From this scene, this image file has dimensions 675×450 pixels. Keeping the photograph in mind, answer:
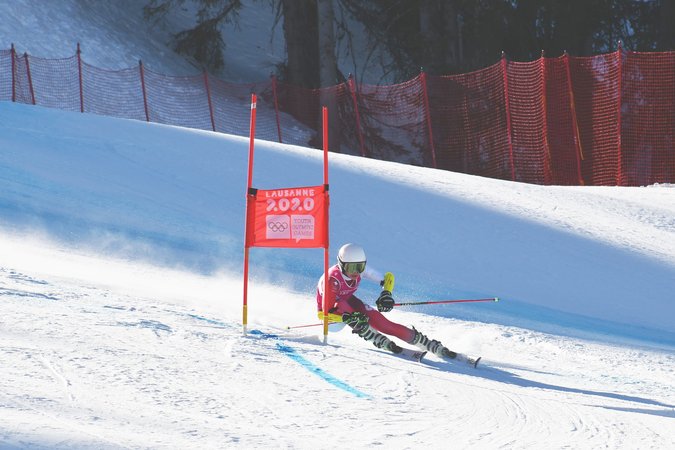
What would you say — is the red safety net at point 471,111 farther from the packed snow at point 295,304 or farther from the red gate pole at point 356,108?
the packed snow at point 295,304

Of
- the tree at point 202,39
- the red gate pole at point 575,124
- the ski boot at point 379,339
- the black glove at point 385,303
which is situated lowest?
the ski boot at point 379,339

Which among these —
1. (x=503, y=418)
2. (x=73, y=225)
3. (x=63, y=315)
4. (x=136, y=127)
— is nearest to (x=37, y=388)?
(x=63, y=315)

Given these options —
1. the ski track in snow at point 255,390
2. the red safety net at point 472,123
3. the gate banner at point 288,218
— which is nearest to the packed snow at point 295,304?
the ski track in snow at point 255,390

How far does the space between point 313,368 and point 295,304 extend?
354 cm

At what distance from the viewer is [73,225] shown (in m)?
12.3

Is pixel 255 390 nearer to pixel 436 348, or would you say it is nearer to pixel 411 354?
pixel 411 354

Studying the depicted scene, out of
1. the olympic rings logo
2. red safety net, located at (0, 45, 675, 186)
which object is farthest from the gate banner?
red safety net, located at (0, 45, 675, 186)

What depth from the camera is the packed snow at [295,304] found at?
511 cm

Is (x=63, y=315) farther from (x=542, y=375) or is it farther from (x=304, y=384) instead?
(x=542, y=375)

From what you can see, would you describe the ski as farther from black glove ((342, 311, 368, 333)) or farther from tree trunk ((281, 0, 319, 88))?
tree trunk ((281, 0, 319, 88))

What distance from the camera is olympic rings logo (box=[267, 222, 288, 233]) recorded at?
774 cm

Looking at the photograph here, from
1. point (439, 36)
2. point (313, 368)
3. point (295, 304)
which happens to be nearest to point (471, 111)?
point (439, 36)

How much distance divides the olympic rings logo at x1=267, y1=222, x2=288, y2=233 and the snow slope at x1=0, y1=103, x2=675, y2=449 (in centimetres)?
91

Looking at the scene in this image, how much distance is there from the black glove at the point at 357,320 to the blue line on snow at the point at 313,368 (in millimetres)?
611
